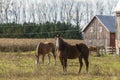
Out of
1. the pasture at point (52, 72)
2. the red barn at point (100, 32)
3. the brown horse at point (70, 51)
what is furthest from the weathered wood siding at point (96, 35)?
the brown horse at point (70, 51)

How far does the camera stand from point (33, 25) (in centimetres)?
9075

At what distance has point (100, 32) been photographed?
2564 inches

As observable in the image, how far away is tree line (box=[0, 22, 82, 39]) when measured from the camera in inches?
3292

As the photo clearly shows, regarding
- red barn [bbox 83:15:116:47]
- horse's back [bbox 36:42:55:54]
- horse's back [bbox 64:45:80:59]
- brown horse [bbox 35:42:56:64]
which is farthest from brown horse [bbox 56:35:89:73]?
red barn [bbox 83:15:116:47]

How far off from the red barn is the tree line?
13089 mm

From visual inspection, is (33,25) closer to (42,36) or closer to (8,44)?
(42,36)

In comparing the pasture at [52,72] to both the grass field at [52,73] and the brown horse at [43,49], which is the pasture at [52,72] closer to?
the grass field at [52,73]

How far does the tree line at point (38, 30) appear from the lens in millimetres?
83625

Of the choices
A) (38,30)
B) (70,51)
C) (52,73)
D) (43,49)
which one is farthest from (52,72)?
(38,30)

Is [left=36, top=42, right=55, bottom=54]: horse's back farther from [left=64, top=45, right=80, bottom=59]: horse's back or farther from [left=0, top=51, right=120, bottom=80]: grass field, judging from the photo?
[left=64, top=45, right=80, bottom=59]: horse's back

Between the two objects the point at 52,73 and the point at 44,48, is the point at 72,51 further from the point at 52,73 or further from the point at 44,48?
the point at 44,48

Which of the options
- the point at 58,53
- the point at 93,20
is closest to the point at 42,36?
the point at 93,20

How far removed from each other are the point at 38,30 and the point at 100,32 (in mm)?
26533

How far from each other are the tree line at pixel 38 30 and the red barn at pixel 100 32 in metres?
13.1
